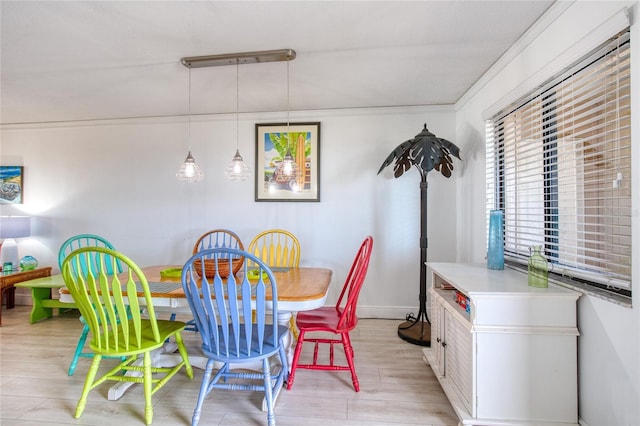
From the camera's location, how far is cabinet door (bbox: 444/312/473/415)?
151 cm

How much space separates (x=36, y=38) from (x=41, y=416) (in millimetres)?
2358

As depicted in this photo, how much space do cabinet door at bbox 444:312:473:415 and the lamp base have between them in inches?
27.3

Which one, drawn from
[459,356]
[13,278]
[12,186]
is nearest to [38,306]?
[13,278]

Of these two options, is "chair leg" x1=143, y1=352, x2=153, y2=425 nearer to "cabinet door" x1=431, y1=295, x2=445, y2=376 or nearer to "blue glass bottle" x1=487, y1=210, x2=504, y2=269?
"cabinet door" x1=431, y1=295, x2=445, y2=376

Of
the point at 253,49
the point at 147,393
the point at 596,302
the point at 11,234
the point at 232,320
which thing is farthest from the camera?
the point at 11,234

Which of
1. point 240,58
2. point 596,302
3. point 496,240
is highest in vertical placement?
point 240,58

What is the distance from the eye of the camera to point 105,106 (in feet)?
10.5

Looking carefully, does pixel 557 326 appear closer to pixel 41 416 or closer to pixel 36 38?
pixel 41 416

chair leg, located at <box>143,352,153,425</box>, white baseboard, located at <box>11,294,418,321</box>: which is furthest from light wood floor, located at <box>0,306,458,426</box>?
white baseboard, located at <box>11,294,418,321</box>

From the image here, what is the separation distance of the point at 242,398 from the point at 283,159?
2266mm

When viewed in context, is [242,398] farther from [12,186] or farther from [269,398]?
[12,186]

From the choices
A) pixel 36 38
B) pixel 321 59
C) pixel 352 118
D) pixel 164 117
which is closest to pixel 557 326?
pixel 321 59

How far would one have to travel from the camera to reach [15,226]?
3.50 m

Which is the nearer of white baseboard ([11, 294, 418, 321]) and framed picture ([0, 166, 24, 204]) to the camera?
white baseboard ([11, 294, 418, 321])
